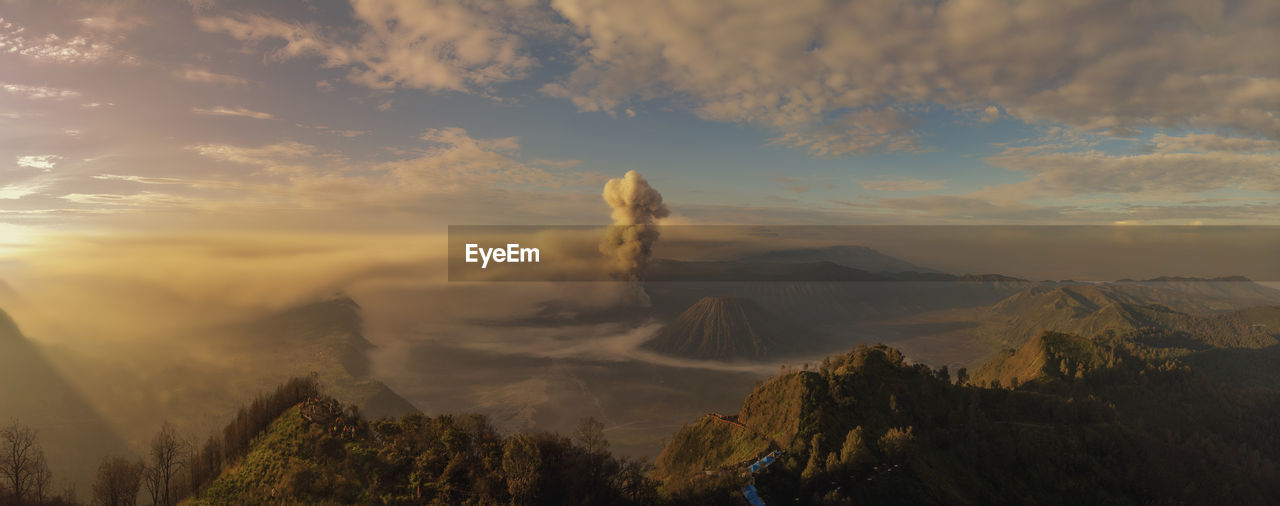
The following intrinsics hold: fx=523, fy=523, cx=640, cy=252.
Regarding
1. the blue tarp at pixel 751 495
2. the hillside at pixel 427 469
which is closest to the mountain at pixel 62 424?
the hillside at pixel 427 469

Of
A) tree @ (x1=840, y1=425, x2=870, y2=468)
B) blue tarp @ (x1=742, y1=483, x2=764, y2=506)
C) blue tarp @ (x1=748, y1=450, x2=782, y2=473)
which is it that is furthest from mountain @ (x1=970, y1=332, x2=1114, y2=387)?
blue tarp @ (x1=742, y1=483, x2=764, y2=506)

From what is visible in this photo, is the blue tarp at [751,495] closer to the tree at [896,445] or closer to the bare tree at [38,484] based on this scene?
the tree at [896,445]

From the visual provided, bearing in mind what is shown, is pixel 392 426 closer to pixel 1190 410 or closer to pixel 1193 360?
pixel 1190 410

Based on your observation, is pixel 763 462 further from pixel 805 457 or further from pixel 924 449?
pixel 924 449

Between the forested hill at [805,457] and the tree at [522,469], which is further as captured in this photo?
Result: the forested hill at [805,457]

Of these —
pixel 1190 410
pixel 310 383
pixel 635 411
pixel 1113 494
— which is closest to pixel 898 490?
pixel 1113 494
